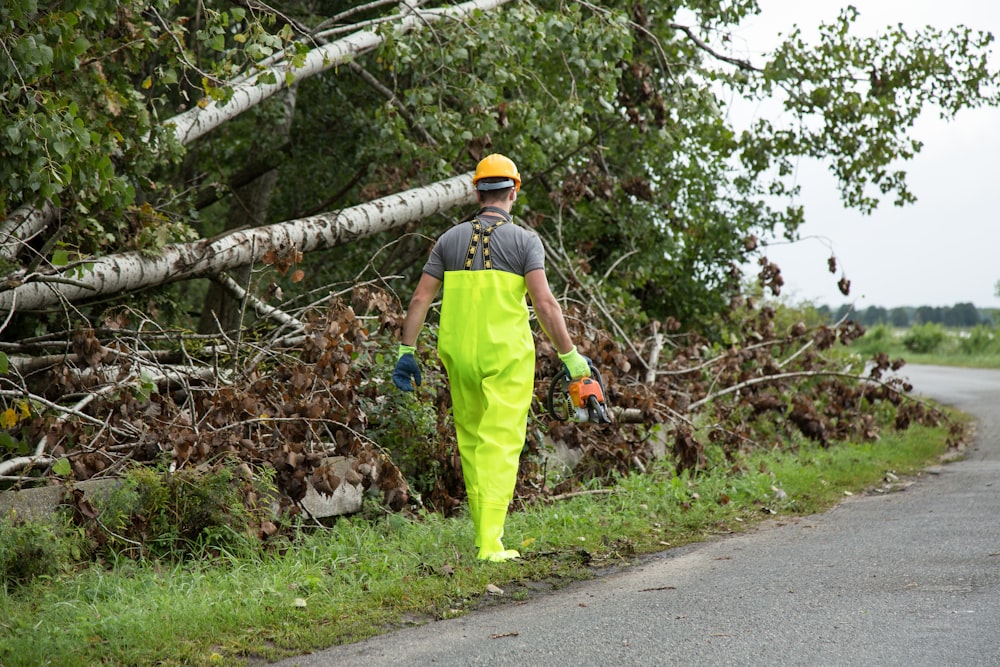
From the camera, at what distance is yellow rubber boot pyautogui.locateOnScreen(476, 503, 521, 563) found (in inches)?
207

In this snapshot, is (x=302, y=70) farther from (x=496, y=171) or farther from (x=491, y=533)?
(x=491, y=533)

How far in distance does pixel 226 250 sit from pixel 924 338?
29009 mm

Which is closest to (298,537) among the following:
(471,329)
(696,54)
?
(471,329)

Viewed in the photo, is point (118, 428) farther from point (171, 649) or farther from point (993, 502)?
point (993, 502)

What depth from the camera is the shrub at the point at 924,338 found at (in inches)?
1245

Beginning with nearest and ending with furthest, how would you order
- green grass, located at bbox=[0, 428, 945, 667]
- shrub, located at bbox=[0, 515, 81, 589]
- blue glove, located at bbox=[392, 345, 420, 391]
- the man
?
green grass, located at bbox=[0, 428, 945, 667]
shrub, located at bbox=[0, 515, 81, 589]
the man
blue glove, located at bbox=[392, 345, 420, 391]

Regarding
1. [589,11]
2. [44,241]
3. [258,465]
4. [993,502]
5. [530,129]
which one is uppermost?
[589,11]

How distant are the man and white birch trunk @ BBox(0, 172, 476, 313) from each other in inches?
89.7

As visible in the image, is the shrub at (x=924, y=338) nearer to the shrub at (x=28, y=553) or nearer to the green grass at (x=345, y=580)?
the green grass at (x=345, y=580)

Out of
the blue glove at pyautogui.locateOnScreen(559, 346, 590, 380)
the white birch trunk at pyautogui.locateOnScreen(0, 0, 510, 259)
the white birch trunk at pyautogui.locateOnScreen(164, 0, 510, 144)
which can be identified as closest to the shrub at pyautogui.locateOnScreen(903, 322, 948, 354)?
the white birch trunk at pyautogui.locateOnScreen(0, 0, 510, 259)

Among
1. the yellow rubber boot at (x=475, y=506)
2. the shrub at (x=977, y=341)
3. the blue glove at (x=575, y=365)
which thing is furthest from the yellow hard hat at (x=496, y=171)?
the shrub at (x=977, y=341)

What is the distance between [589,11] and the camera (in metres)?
11.0

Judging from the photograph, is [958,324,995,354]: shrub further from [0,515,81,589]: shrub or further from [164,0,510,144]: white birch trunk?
[0,515,81,589]: shrub

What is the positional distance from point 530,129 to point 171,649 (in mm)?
6273
